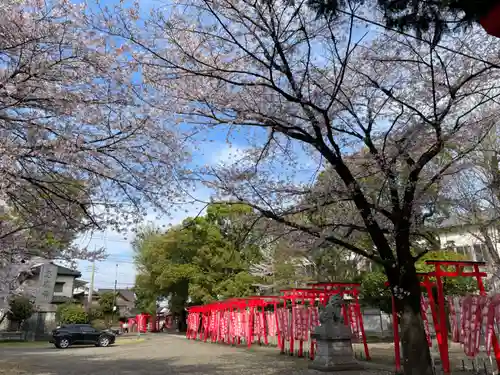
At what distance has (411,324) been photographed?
23.8 feet

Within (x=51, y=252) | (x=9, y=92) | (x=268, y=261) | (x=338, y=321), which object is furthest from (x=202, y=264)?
(x=9, y=92)

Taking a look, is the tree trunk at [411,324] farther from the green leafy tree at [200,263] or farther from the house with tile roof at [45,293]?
the green leafy tree at [200,263]

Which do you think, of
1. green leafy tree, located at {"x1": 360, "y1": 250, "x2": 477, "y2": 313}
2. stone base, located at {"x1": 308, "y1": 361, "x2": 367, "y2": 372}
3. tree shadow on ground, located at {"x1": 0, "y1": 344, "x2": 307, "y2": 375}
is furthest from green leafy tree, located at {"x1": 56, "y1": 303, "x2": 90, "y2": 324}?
stone base, located at {"x1": 308, "y1": 361, "x2": 367, "y2": 372}

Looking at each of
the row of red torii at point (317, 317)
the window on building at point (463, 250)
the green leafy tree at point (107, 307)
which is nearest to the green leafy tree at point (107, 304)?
the green leafy tree at point (107, 307)

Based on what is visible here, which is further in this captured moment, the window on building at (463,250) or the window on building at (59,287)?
the window on building at (59,287)

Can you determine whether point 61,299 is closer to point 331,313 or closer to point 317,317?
point 317,317

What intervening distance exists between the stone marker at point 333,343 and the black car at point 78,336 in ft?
52.9

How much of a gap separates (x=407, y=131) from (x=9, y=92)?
22.7ft

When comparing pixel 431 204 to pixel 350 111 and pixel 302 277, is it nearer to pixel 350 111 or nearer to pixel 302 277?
pixel 350 111

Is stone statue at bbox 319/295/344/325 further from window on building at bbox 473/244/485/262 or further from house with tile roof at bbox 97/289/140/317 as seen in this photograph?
house with tile roof at bbox 97/289/140/317

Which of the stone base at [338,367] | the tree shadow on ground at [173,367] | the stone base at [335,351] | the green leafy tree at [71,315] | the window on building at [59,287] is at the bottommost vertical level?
the tree shadow on ground at [173,367]

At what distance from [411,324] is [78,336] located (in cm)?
2047

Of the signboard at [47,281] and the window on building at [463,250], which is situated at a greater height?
the window on building at [463,250]

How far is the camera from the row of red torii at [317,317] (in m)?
8.87
